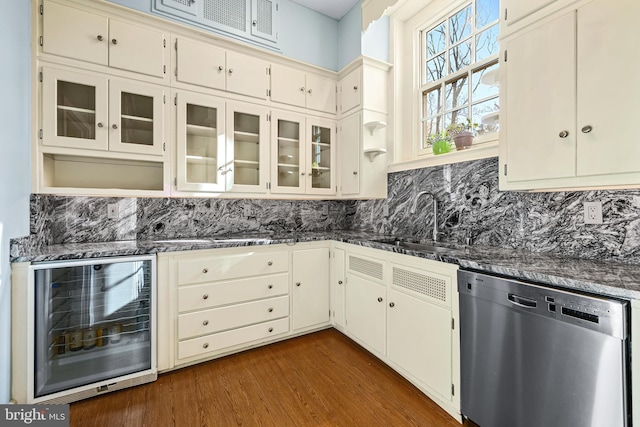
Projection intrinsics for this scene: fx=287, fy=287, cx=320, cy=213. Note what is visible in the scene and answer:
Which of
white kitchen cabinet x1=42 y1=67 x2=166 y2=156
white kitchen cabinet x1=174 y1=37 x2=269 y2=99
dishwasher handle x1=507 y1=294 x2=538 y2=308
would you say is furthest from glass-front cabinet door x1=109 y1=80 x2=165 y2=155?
dishwasher handle x1=507 y1=294 x2=538 y2=308

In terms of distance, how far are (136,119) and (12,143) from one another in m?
0.71

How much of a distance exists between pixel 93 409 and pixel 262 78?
8.76 feet

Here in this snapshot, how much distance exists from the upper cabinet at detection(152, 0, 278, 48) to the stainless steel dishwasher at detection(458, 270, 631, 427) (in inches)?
113

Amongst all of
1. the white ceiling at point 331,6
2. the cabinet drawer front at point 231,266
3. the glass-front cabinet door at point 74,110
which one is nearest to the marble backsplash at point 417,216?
the glass-front cabinet door at point 74,110

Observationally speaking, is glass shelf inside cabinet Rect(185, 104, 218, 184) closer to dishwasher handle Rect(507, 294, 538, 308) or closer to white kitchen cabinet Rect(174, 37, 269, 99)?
white kitchen cabinet Rect(174, 37, 269, 99)

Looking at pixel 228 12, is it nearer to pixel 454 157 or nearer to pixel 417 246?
pixel 454 157

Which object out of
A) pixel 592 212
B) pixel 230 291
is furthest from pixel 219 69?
pixel 592 212

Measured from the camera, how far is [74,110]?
6.40ft

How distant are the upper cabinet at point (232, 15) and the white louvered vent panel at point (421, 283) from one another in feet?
→ 8.50

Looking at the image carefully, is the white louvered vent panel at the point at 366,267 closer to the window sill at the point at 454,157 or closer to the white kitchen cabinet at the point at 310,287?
the white kitchen cabinet at the point at 310,287

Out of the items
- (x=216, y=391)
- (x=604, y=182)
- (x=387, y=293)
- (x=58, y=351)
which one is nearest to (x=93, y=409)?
(x=58, y=351)

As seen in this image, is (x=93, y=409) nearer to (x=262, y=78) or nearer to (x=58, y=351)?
(x=58, y=351)

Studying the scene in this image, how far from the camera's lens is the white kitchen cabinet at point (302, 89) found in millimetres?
2686

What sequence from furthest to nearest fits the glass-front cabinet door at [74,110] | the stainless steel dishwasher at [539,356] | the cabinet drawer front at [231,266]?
the cabinet drawer front at [231,266]
the glass-front cabinet door at [74,110]
the stainless steel dishwasher at [539,356]
